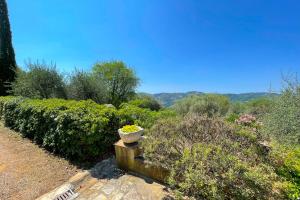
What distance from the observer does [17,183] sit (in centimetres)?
430

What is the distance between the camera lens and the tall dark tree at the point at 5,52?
15344mm

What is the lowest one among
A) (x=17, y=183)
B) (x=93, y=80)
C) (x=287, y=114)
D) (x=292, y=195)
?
(x=17, y=183)

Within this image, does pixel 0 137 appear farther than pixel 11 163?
Yes

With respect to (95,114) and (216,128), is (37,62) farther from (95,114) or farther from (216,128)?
(216,128)

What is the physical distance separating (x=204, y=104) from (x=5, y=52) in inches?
660

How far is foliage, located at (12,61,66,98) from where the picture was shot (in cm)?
1065

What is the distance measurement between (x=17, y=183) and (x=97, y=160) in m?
1.78

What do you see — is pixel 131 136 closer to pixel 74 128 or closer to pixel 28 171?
pixel 74 128

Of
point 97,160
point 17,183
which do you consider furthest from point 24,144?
point 97,160

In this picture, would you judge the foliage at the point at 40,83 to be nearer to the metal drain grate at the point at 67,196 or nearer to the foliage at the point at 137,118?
the foliage at the point at 137,118

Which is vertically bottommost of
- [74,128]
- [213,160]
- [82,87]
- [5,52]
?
[213,160]

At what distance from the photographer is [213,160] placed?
10.7ft

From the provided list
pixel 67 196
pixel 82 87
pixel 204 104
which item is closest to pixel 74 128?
pixel 67 196

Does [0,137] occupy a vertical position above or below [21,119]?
below
